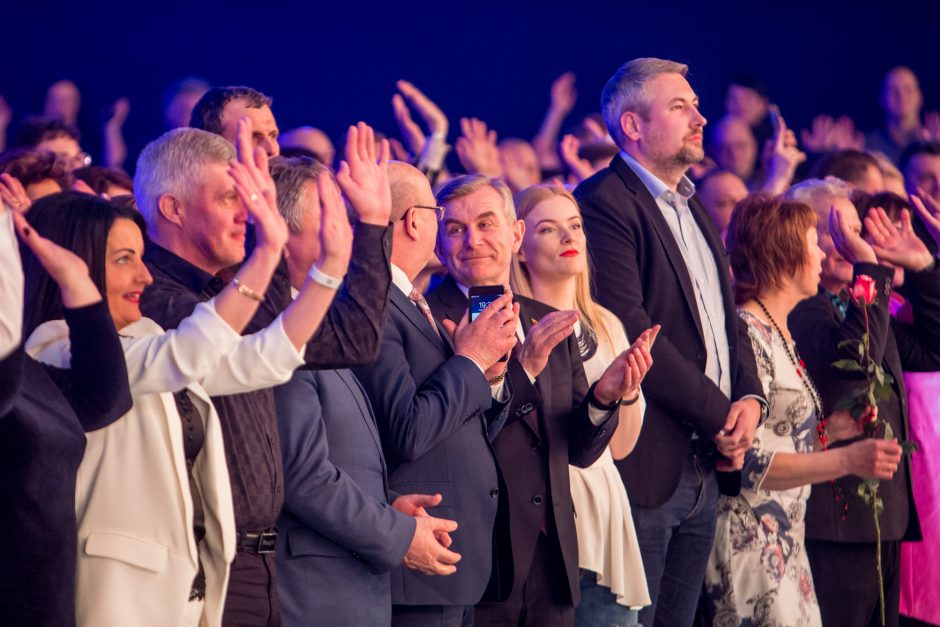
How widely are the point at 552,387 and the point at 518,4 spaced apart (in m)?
4.13

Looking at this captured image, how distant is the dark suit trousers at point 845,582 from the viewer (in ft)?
12.7

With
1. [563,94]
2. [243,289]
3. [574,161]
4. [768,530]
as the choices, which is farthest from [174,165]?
[563,94]

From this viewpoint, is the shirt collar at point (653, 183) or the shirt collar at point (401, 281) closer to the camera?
the shirt collar at point (401, 281)

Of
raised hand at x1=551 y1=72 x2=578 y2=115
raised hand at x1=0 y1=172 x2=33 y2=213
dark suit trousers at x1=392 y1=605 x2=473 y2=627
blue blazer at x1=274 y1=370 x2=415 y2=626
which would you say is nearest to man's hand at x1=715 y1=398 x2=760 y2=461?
Answer: dark suit trousers at x1=392 y1=605 x2=473 y2=627

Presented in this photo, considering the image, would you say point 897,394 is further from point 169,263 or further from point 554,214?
point 169,263

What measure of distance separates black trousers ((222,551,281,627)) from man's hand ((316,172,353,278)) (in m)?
0.54

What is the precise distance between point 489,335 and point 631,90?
138 cm

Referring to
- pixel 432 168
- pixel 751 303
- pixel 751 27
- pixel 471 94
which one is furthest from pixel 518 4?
pixel 751 303

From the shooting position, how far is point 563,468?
3119 millimetres

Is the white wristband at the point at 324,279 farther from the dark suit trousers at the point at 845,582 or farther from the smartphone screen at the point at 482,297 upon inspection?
the dark suit trousers at the point at 845,582

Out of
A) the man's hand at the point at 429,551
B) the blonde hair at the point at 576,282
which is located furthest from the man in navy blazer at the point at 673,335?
the man's hand at the point at 429,551

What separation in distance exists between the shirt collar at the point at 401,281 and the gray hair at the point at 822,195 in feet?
5.78

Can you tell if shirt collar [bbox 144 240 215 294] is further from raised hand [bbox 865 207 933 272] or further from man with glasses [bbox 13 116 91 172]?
raised hand [bbox 865 207 933 272]

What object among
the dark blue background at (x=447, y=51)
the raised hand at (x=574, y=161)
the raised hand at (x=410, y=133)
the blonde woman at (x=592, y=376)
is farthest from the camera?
the dark blue background at (x=447, y=51)
